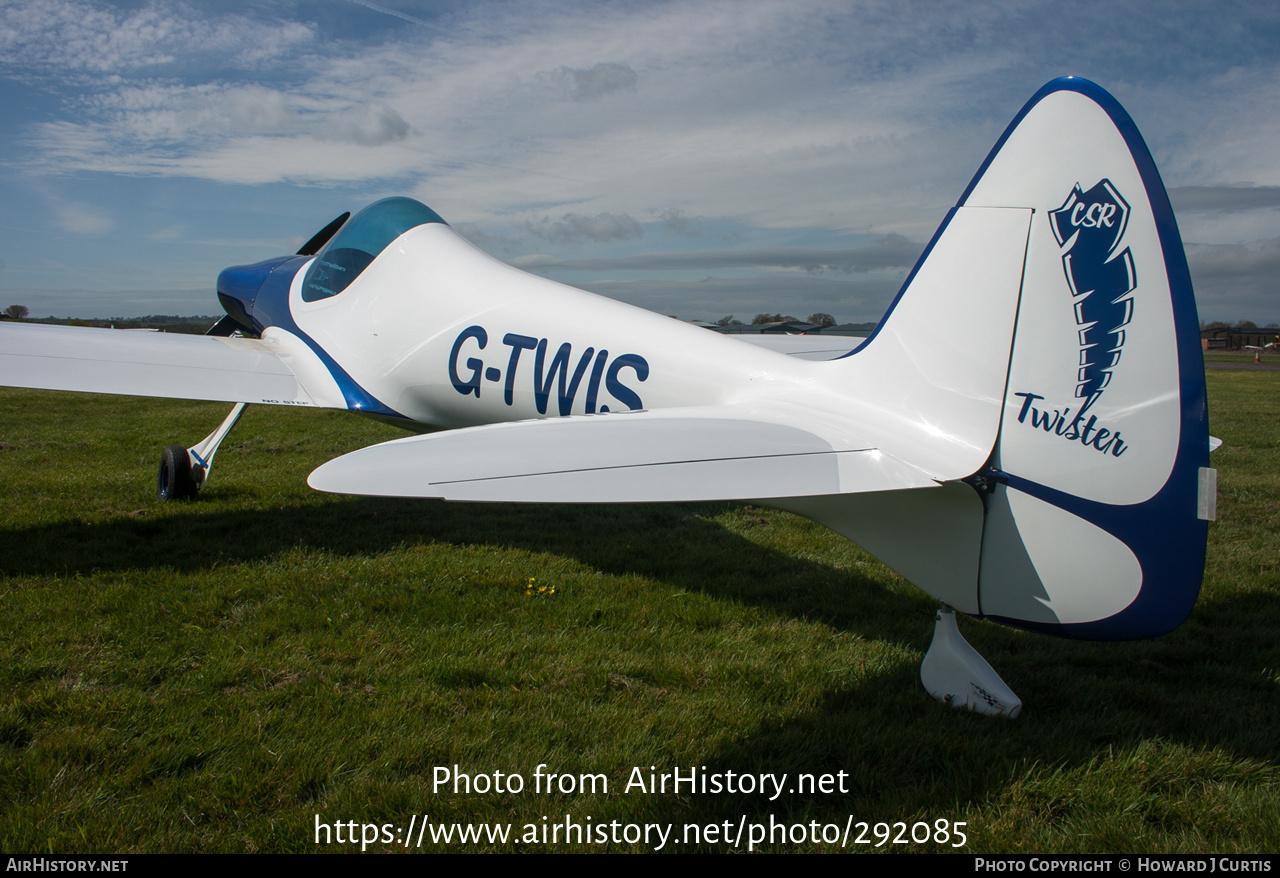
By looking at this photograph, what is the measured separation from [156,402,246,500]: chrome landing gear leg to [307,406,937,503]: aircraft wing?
16.6 feet

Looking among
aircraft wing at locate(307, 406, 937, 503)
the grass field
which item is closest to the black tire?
the grass field

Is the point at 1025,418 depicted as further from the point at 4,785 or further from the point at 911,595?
the point at 4,785

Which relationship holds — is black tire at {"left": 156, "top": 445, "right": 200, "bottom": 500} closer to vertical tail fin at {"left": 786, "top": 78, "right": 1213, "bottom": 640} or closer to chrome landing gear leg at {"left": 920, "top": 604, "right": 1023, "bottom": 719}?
vertical tail fin at {"left": 786, "top": 78, "right": 1213, "bottom": 640}

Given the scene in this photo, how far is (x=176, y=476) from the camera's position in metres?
6.52

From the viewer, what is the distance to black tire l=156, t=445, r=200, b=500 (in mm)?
6508

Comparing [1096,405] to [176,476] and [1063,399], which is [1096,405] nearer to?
[1063,399]

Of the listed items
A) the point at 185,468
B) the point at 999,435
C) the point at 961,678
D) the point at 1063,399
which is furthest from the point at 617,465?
the point at 185,468

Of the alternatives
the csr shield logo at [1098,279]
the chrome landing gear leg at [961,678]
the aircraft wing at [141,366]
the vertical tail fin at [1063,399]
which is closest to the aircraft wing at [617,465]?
the vertical tail fin at [1063,399]

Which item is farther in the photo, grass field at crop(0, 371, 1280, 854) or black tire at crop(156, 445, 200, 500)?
black tire at crop(156, 445, 200, 500)

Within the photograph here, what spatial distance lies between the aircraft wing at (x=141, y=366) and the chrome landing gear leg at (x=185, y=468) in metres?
0.48

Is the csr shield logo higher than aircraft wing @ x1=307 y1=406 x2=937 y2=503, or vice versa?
the csr shield logo

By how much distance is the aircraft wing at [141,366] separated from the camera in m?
5.52

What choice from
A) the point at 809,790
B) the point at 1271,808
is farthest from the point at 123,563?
the point at 1271,808

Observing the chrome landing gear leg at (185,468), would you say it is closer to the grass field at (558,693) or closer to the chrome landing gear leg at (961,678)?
the grass field at (558,693)
